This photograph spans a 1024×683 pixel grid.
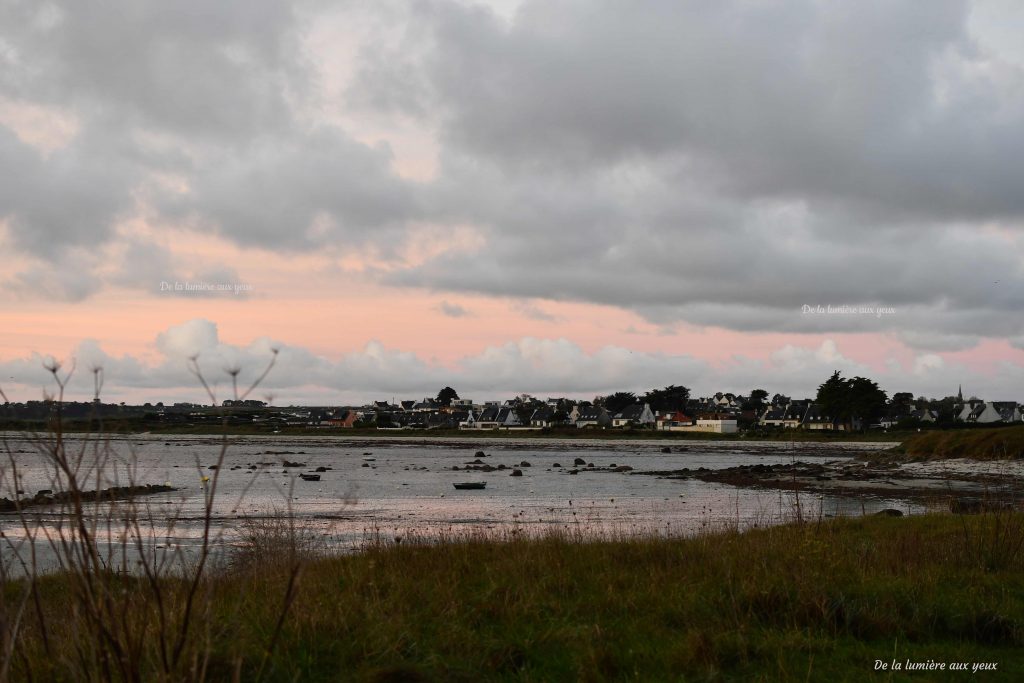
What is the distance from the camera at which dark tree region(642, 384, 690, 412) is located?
641 feet

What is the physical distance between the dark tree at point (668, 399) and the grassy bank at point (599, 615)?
184 meters

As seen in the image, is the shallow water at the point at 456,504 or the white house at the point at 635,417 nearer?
the shallow water at the point at 456,504

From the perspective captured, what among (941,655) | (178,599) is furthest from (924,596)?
(178,599)

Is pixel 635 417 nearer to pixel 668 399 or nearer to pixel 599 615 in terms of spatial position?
pixel 668 399

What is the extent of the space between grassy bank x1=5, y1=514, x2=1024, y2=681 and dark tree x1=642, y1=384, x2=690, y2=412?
7238 inches

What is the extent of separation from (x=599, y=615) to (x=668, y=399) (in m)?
190

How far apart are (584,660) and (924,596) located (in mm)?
5014

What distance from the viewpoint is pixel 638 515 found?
30906 mm

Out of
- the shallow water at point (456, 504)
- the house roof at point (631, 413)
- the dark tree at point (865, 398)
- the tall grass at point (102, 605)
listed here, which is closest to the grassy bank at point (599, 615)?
the tall grass at point (102, 605)

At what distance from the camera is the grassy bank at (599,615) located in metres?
8.01

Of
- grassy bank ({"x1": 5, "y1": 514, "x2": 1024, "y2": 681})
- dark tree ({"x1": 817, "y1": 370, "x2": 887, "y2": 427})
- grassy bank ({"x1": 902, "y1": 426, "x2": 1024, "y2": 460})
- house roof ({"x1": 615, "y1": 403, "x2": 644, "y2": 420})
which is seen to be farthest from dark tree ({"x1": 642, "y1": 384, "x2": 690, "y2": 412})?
grassy bank ({"x1": 5, "y1": 514, "x2": 1024, "y2": 681})

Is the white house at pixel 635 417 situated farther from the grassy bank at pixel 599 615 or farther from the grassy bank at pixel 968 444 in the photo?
the grassy bank at pixel 599 615

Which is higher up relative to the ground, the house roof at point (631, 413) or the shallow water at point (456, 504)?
the house roof at point (631, 413)

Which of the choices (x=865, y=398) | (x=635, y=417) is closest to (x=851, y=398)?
(x=865, y=398)
